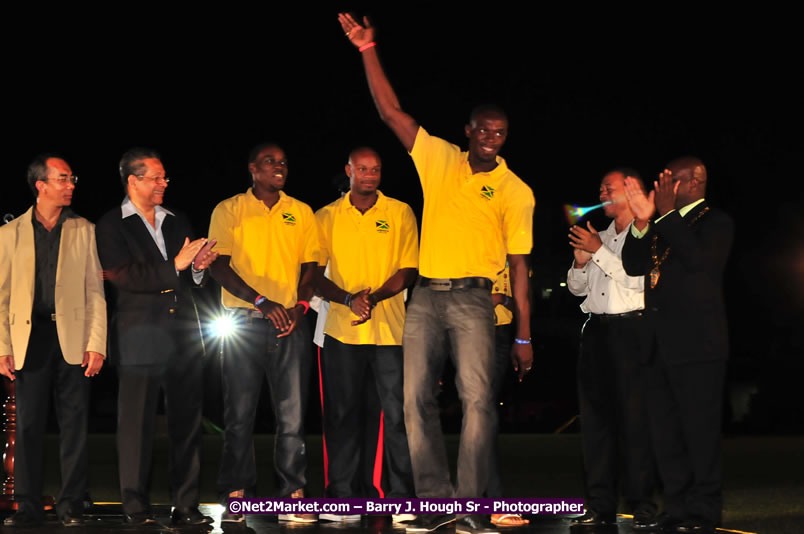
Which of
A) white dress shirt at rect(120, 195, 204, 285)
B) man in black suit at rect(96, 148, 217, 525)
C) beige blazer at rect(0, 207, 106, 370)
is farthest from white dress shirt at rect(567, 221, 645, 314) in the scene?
beige blazer at rect(0, 207, 106, 370)

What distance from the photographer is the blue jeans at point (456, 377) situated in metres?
5.66

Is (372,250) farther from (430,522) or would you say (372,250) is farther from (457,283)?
(430,522)

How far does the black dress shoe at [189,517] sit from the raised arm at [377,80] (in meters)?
2.32

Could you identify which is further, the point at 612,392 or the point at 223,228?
the point at 223,228

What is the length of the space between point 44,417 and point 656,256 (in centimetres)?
362

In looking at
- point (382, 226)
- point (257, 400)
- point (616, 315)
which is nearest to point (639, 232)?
point (616, 315)

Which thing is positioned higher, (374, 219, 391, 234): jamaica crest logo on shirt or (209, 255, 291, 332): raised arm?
(374, 219, 391, 234): jamaica crest logo on shirt

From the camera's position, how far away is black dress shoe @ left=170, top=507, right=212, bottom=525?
19.3 feet

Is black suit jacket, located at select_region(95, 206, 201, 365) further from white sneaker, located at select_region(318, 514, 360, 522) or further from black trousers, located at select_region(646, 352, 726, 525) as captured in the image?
black trousers, located at select_region(646, 352, 726, 525)

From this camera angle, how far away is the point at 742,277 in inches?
1251

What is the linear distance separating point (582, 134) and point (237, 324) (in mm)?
17186

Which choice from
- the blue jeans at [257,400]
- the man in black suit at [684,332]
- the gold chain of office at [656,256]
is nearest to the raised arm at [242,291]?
the blue jeans at [257,400]

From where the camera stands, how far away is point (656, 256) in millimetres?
6117

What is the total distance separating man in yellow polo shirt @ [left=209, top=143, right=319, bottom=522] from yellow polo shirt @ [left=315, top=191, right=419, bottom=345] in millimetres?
151
